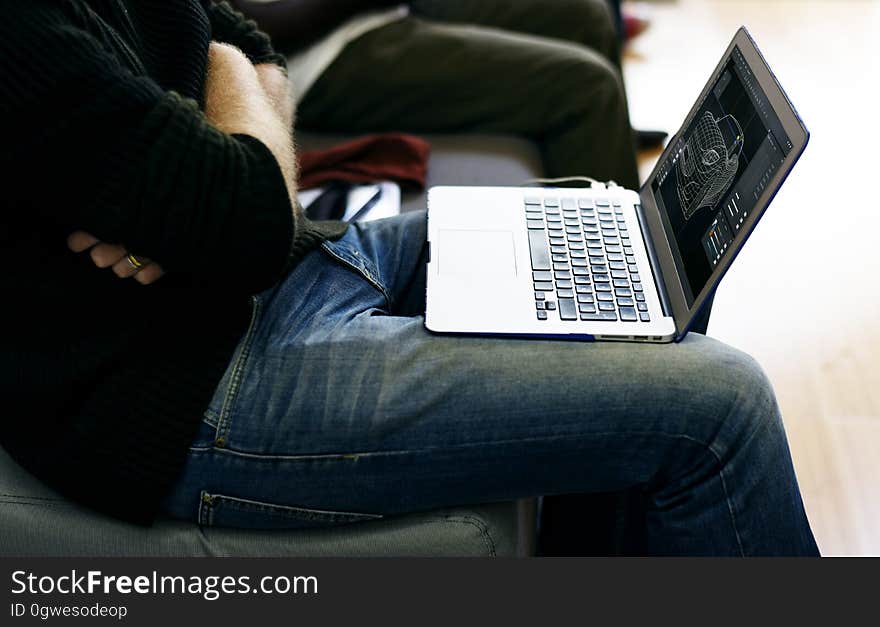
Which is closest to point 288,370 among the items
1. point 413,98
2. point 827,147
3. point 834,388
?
point 413,98

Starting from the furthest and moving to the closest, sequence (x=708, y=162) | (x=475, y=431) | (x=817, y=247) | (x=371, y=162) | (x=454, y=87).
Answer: (x=817, y=247)
(x=454, y=87)
(x=371, y=162)
(x=708, y=162)
(x=475, y=431)

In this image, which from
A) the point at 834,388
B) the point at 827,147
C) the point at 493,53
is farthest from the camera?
the point at 827,147

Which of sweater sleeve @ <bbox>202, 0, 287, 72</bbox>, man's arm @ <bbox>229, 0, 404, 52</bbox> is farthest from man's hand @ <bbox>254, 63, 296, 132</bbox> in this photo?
man's arm @ <bbox>229, 0, 404, 52</bbox>

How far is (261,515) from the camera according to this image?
882 millimetres

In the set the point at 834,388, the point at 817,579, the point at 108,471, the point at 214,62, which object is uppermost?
the point at 214,62

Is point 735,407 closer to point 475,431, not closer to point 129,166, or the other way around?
point 475,431

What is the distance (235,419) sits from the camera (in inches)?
A: 33.3

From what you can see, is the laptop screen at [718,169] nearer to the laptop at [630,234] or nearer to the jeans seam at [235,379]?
the laptop at [630,234]

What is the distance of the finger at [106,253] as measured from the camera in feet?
2.61

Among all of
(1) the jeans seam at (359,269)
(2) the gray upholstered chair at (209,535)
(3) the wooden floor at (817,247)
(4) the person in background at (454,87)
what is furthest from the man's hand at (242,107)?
(3) the wooden floor at (817,247)

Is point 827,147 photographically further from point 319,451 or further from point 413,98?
point 319,451

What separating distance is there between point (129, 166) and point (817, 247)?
169cm

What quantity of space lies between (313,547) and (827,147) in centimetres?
196

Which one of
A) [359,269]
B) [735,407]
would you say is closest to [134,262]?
[359,269]
